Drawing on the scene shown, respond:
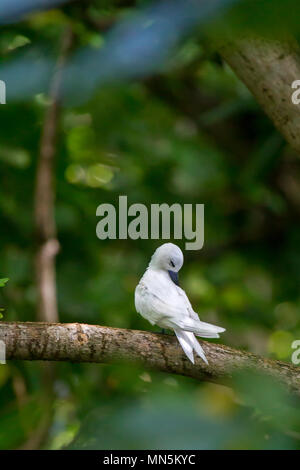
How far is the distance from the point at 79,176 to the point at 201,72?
1.22m

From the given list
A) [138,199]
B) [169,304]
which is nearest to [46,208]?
[138,199]

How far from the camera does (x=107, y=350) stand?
1.47 metres

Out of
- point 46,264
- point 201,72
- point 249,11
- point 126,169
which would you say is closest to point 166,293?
point 249,11

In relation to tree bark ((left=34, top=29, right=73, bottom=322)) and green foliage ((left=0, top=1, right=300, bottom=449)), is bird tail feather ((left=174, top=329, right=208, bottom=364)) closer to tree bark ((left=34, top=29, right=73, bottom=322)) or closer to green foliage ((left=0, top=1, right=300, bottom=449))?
green foliage ((left=0, top=1, right=300, bottom=449))

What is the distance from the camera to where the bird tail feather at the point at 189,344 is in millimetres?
1433

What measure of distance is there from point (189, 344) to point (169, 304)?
0.10 m

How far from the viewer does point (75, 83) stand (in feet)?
2.22

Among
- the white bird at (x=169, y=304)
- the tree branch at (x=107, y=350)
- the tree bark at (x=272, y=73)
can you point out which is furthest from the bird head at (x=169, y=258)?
the tree bark at (x=272, y=73)

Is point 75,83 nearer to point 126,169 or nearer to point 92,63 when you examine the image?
point 92,63

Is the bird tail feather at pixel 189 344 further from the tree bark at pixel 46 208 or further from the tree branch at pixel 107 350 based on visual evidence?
the tree bark at pixel 46 208

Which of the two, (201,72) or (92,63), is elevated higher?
(201,72)

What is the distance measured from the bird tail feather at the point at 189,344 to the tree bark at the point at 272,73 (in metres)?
0.72

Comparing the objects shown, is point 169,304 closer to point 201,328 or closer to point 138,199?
point 201,328
